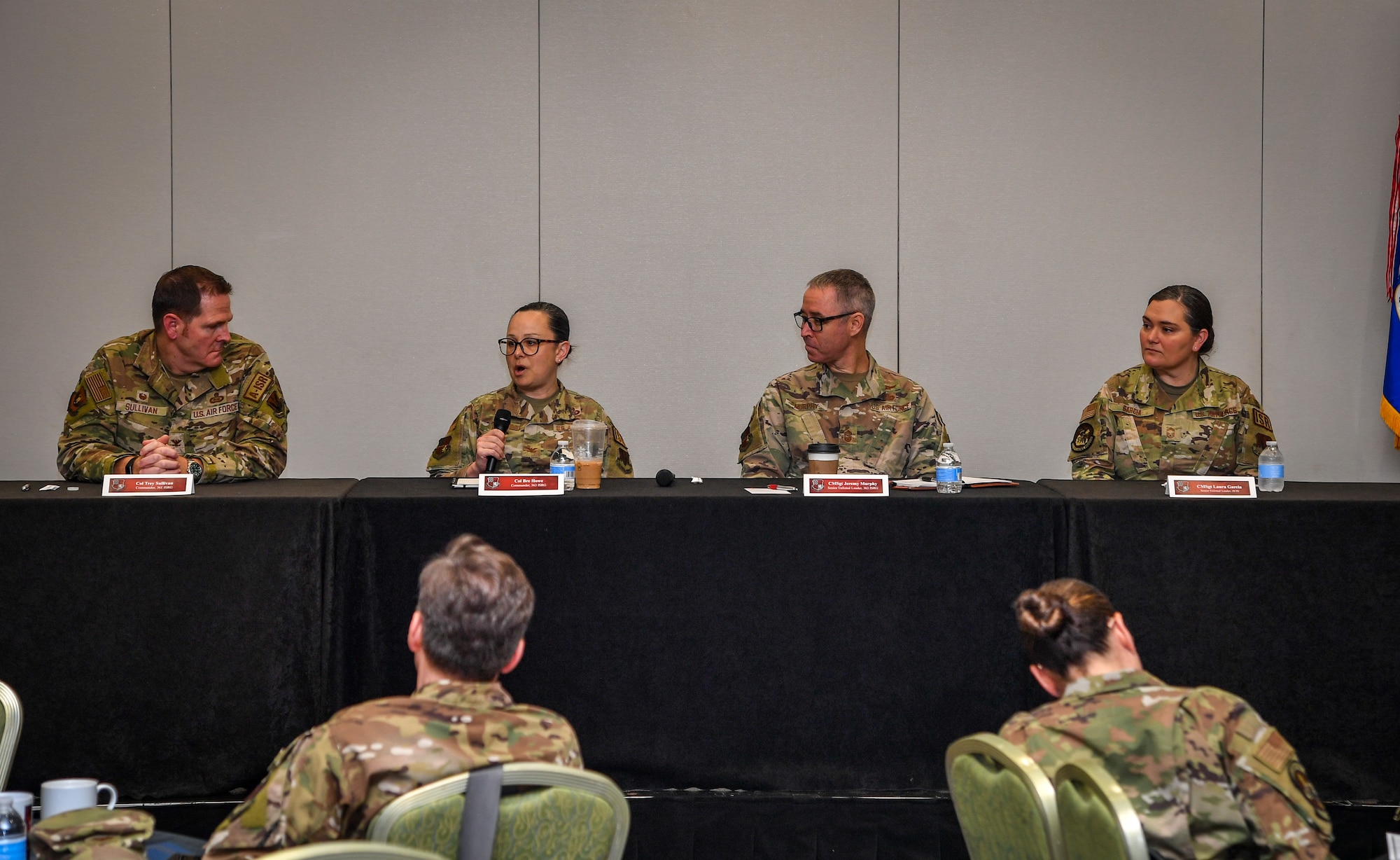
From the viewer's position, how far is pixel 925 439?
11.8 feet

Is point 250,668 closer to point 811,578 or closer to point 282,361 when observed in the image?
point 811,578

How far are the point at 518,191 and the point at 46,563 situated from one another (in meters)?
2.75

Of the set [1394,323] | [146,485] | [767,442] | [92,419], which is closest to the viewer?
[146,485]

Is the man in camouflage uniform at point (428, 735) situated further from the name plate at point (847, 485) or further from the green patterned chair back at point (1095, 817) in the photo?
the name plate at point (847, 485)

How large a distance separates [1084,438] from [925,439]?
507 millimetres

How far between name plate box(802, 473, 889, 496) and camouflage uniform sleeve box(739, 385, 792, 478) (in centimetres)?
80

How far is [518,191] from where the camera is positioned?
15.8ft

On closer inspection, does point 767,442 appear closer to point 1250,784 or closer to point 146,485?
point 146,485

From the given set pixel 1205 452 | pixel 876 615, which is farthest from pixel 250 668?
pixel 1205 452

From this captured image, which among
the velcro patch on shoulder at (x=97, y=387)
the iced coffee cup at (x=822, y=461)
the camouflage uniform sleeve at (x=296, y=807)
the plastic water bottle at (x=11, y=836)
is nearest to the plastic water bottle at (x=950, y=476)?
the iced coffee cup at (x=822, y=461)

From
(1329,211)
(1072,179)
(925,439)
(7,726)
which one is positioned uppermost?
(1072,179)

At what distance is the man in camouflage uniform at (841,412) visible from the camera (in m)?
3.57

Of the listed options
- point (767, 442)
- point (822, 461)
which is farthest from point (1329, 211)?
point (822, 461)

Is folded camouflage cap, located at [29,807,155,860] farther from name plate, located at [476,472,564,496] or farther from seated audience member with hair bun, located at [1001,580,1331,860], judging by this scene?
name plate, located at [476,472,564,496]
